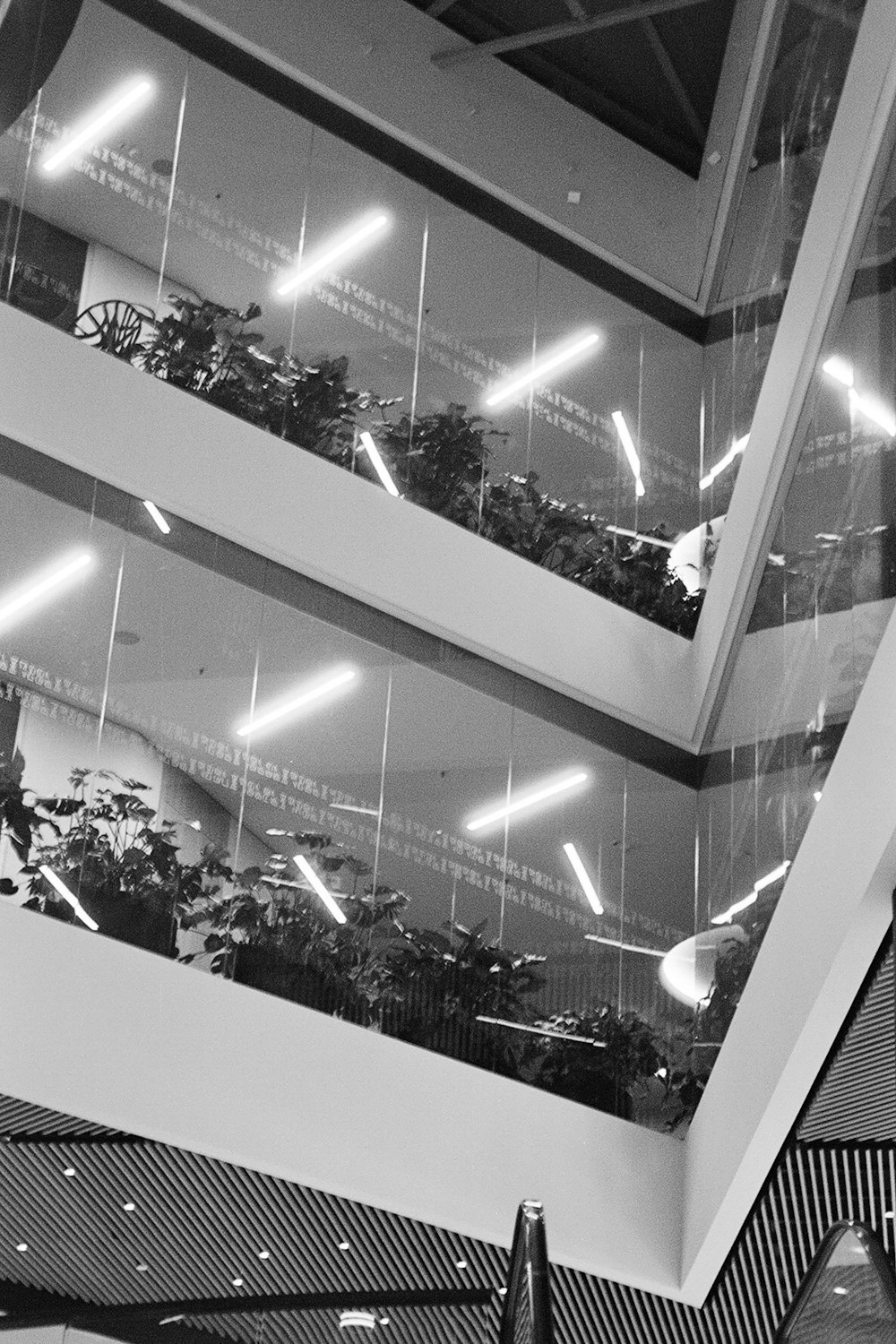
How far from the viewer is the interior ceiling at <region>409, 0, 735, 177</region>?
14.5m

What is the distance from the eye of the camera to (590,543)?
1214cm

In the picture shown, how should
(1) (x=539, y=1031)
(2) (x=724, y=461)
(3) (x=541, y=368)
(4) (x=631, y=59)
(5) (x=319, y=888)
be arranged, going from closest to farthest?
(5) (x=319, y=888) → (1) (x=539, y=1031) → (2) (x=724, y=461) → (3) (x=541, y=368) → (4) (x=631, y=59)

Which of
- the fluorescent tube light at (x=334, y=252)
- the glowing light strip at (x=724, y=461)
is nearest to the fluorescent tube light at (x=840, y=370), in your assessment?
the glowing light strip at (x=724, y=461)

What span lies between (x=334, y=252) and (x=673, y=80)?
459 centimetres

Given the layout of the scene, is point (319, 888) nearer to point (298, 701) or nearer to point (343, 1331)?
point (298, 701)

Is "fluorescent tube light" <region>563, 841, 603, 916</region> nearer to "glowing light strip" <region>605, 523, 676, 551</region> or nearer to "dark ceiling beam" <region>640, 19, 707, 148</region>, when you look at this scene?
"glowing light strip" <region>605, 523, 676, 551</region>

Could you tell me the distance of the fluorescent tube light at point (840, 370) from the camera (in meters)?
6.53

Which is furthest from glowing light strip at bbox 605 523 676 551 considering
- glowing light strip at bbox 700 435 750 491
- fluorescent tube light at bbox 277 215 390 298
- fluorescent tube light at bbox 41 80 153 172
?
fluorescent tube light at bbox 41 80 153 172

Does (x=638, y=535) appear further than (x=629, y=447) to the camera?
No

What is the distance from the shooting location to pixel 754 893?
8391mm

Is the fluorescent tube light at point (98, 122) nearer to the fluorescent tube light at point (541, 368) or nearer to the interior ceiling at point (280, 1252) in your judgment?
the fluorescent tube light at point (541, 368)

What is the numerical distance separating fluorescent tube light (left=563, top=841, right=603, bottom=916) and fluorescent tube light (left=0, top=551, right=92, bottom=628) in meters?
3.50

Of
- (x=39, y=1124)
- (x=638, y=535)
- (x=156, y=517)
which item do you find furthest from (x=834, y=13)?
(x=39, y=1124)

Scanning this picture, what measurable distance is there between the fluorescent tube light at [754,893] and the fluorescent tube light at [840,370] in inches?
81.4
